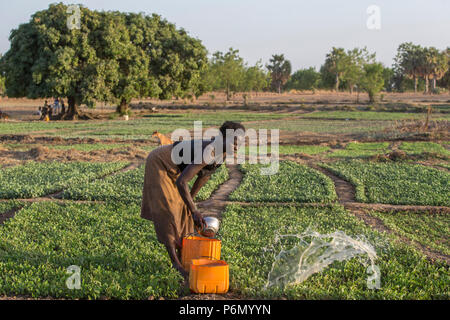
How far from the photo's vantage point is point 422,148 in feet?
62.9

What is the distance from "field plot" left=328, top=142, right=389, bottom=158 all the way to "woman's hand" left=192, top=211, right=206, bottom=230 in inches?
497

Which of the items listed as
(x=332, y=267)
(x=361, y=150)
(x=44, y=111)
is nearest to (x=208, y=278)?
(x=332, y=267)

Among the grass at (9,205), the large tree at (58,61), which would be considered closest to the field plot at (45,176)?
the grass at (9,205)

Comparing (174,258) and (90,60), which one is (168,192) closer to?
(174,258)

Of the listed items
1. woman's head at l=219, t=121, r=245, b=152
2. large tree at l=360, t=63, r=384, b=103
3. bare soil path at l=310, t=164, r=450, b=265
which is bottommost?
bare soil path at l=310, t=164, r=450, b=265

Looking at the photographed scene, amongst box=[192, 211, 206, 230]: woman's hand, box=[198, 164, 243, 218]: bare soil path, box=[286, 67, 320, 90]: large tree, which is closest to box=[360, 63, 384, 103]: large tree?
box=[286, 67, 320, 90]: large tree

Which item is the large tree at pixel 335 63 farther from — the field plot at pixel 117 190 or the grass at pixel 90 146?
the field plot at pixel 117 190

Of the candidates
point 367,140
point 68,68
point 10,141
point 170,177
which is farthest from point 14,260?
point 68,68

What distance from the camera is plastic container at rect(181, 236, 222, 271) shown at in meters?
5.26

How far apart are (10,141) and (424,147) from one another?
18.5m

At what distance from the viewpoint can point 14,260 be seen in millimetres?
5930

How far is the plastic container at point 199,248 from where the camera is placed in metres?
5.26

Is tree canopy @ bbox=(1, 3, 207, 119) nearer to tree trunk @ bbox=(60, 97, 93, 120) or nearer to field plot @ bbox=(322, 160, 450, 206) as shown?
tree trunk @ bbox=(60, 97, 93, 120)
